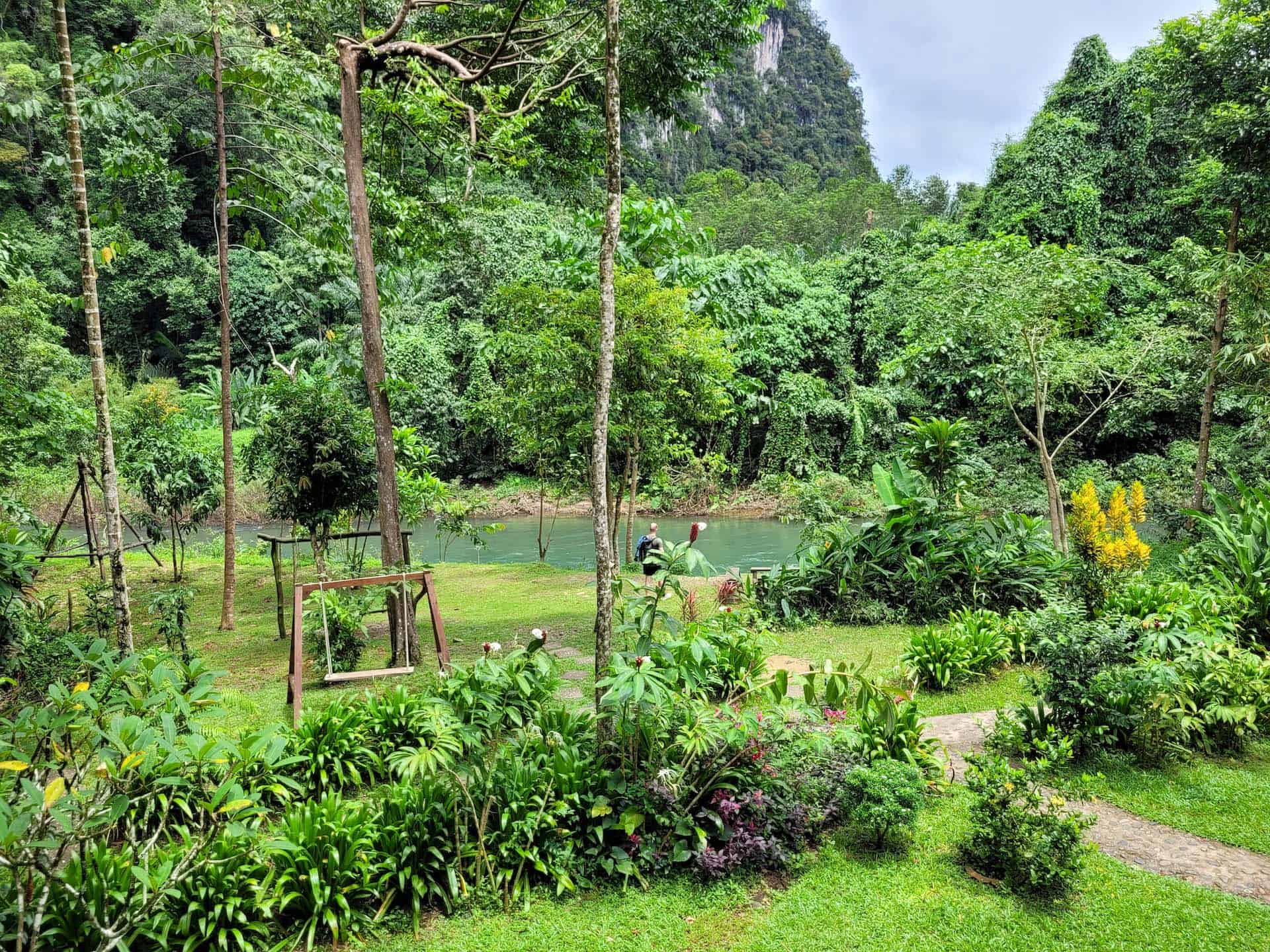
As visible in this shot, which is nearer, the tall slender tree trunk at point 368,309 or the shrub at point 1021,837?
the shrub at point 1021,837

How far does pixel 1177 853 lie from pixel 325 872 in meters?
4.11

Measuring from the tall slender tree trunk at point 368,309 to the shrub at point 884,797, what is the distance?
374 cm

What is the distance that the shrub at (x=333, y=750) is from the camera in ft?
13.1

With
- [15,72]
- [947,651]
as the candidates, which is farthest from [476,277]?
[947,651]

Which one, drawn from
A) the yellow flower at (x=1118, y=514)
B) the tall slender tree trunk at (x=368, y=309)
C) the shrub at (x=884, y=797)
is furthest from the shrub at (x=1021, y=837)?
the yellow flower at (x=1118, y=514)

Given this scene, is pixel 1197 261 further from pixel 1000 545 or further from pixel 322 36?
pixel 322 36

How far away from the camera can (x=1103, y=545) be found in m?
6.95

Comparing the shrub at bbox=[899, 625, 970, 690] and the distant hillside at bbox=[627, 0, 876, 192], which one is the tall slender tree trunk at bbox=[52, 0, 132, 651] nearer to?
the shrub at bbox=[899, 625, 970, 690]

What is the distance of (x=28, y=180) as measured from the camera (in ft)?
80.9

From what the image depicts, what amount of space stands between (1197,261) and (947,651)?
8835 mm

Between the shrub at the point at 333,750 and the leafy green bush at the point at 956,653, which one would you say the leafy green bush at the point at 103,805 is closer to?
the shrub at the point at 333,750

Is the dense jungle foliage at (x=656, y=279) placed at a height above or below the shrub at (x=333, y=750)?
above

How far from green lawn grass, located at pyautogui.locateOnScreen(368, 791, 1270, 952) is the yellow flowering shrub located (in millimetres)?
3500

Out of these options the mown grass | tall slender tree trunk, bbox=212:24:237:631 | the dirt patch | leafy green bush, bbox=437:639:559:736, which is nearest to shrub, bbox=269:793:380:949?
the mown grass
